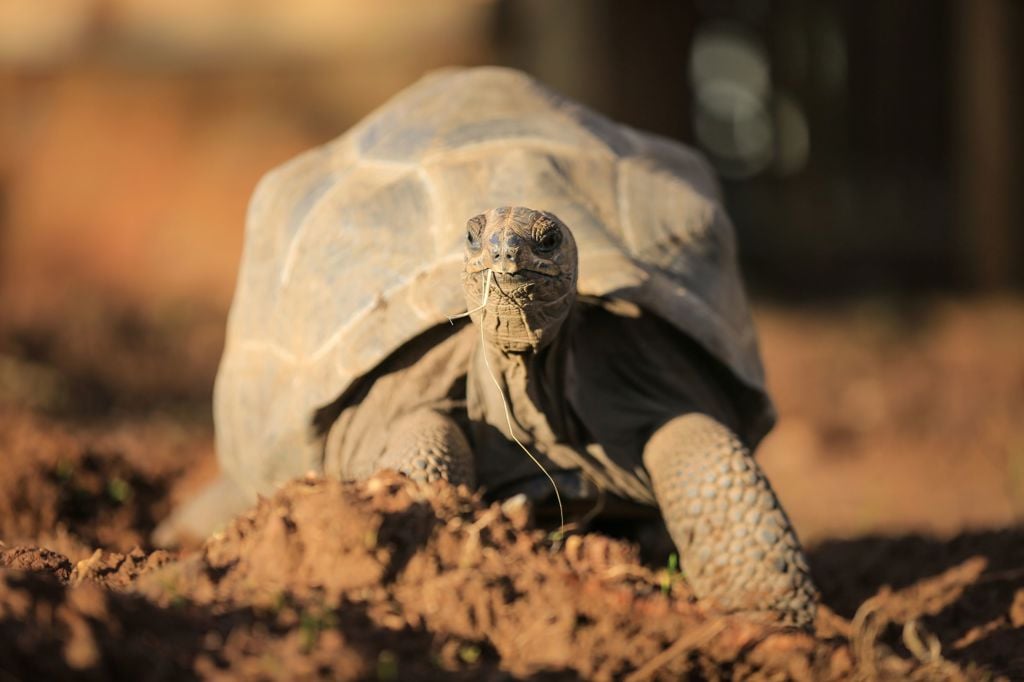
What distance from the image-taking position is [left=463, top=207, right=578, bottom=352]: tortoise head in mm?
2941

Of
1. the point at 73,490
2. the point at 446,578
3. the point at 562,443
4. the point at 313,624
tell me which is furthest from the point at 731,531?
the point at 73,490

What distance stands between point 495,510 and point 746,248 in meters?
11.9

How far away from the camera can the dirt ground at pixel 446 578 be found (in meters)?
2.20

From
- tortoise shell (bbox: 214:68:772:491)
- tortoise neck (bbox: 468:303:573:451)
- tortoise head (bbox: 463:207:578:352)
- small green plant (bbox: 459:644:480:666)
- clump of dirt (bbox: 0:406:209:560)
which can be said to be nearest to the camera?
small green plant (bbox: 459:644:480:666)

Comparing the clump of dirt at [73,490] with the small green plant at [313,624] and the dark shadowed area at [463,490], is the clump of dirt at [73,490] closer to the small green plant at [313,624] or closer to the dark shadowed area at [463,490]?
the dark shadowed area at [463,490]

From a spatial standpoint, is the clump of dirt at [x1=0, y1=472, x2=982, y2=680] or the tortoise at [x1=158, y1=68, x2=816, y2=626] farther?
the tortoise at [x1=158, y1=68, x2=816, y2=626]

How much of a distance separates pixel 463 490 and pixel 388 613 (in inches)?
23.2

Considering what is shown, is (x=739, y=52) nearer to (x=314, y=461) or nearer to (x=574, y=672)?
(x=314, y=461)

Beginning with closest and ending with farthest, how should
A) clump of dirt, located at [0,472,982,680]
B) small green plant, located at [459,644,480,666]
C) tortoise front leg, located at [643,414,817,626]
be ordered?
1. clump of dirt, located at [0,472,982,680]
2. small green plant, located at [459,644,480,666]
3. tortoise front leg, located at [643,414,817,626]

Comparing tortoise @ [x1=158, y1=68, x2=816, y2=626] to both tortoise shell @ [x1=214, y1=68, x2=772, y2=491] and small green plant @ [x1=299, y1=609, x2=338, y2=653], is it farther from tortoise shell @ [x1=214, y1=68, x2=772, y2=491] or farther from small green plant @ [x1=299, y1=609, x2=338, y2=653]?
small green plant @ [x1=299, y1=609, x2=338, y2=653]

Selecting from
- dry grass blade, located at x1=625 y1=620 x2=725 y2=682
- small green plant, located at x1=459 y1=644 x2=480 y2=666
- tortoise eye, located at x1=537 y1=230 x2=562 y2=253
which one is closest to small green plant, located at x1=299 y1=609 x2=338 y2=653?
small green plant, located at x1=459 y1=644 x2=480 y2=666

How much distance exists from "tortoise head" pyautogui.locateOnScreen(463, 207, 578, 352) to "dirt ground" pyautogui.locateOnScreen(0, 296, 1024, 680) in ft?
1.51

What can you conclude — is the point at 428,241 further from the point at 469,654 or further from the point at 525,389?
the point at 469,654

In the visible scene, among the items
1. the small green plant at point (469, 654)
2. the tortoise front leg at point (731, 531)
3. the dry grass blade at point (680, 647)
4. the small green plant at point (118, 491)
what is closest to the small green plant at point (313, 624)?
the small green plant at point (469, 654)
